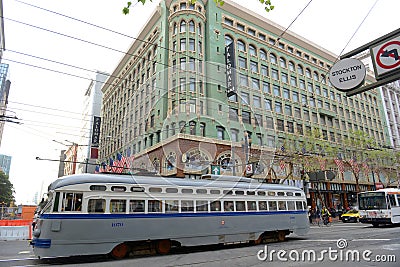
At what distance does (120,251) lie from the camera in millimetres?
10016

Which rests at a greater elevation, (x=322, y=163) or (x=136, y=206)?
(x=322, y=163)

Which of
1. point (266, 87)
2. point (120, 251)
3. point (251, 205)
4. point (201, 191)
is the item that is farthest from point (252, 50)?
point (120, 251)

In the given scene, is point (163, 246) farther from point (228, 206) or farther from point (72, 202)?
point (72, 202)

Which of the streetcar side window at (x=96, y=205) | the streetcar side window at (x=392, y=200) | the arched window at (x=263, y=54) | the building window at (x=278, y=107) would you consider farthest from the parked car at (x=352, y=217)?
the streetcar side window at (x=96, y=205)

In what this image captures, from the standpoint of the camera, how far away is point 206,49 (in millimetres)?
30094

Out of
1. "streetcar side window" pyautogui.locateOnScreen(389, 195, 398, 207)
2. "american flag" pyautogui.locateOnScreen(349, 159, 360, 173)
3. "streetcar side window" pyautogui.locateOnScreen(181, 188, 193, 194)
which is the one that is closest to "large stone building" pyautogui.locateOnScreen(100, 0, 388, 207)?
"american flag" pyautogui.locateOnScreen(349, 159, 360, 173)

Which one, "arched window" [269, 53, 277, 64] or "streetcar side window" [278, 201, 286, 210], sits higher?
"arched window" [269, 53, 277, 64]

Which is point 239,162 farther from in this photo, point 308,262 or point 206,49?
point 206,49

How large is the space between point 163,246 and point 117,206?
2532 millimetres

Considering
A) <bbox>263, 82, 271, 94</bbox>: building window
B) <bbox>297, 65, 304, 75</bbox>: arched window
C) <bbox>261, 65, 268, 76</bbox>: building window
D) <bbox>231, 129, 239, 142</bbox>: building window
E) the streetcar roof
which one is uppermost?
<bbox>297, 65, 304, 75</bbox>: arched window

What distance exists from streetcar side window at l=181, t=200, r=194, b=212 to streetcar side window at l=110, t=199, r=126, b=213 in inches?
95.9

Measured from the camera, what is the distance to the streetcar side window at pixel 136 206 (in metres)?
10.3

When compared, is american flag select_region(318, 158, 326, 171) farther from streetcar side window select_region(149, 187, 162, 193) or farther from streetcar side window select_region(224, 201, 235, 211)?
streetcar side window select_region(149, 187, 162, 193)

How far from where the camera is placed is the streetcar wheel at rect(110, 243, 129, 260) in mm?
9922
